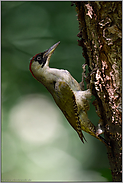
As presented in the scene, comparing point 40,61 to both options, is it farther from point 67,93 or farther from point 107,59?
point 107,59

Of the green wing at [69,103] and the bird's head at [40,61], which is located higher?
the bird's head at [40,61]

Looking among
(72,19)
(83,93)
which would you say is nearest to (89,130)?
(83,93)

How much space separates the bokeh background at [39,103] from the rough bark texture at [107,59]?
2.37m

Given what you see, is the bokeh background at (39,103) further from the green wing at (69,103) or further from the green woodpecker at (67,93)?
the green wing at (69,103)

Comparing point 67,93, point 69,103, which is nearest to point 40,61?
point 67,93

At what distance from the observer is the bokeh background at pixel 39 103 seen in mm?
4133

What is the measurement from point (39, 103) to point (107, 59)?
10.5 ft

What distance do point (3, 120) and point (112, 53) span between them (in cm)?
356

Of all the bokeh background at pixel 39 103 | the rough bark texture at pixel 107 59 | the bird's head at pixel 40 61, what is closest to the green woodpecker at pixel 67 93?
the bird's head at pixel 40 61

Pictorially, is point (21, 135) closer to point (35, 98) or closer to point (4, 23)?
point (35, 98)

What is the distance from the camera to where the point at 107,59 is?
1645 millimetres

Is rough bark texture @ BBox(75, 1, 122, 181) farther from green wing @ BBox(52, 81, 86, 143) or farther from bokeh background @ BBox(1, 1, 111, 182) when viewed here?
bokeh background @ BBox(1, 1, 111, 182)

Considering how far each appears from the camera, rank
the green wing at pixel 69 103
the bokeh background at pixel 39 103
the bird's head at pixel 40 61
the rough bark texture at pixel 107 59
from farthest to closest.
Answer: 1. the bokeh background at pixel 39 103
2. the bird's head at pixel 40 61
3. the green wing at pixel 69 103
4. the rough bark texture at pixel 107 59

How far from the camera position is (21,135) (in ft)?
14.5
